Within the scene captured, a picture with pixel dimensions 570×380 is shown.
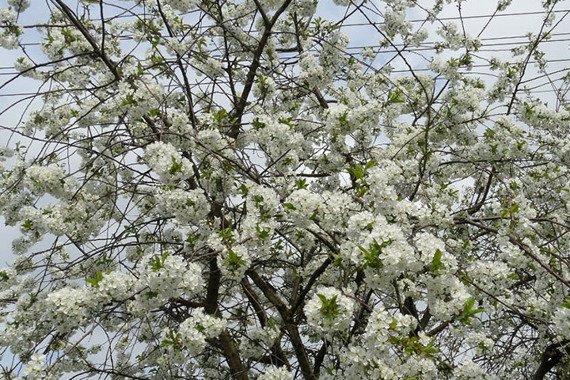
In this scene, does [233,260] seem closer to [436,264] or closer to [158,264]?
[158,264]

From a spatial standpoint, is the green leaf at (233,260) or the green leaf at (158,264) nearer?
the green leaf at (158,264)

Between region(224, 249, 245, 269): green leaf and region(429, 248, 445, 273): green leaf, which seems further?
region(224, 249, 245, 269): green leaf

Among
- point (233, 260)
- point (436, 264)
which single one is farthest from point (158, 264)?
point (436, 264)

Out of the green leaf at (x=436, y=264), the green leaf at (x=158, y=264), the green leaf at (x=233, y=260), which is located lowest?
the green leaf at (x=436, y=264)

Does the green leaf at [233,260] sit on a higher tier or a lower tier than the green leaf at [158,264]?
higher

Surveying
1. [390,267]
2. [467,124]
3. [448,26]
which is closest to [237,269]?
[390,267]

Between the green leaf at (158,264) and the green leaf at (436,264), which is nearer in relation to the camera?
the green leaf at (436,264)

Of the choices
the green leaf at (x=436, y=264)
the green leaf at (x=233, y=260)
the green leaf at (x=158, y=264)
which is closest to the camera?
the green leaf at (x=436, y=264)

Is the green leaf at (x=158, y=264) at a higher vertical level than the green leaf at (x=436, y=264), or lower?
higher

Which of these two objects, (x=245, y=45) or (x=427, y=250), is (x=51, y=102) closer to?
(x=245, y=45)

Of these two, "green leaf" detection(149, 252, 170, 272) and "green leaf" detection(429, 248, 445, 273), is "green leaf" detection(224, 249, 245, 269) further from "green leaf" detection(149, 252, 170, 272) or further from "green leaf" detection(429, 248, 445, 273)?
"green leaf" detection(429, 248, 445, 273)

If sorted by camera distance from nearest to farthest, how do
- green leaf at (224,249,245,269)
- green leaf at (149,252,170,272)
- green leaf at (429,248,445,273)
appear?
green leaf at (429,248,445,273), green leaf at (149,252,170,272), green leaf at (224,249,245,269)

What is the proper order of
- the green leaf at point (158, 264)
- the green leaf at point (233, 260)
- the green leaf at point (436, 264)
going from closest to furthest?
the green leaf at point (436, 264) < the green leaf at point (158, 264) < the green leaf at point (233, 260)

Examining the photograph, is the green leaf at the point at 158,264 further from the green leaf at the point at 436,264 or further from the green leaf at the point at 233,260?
the green leaf at the point at 436,264
